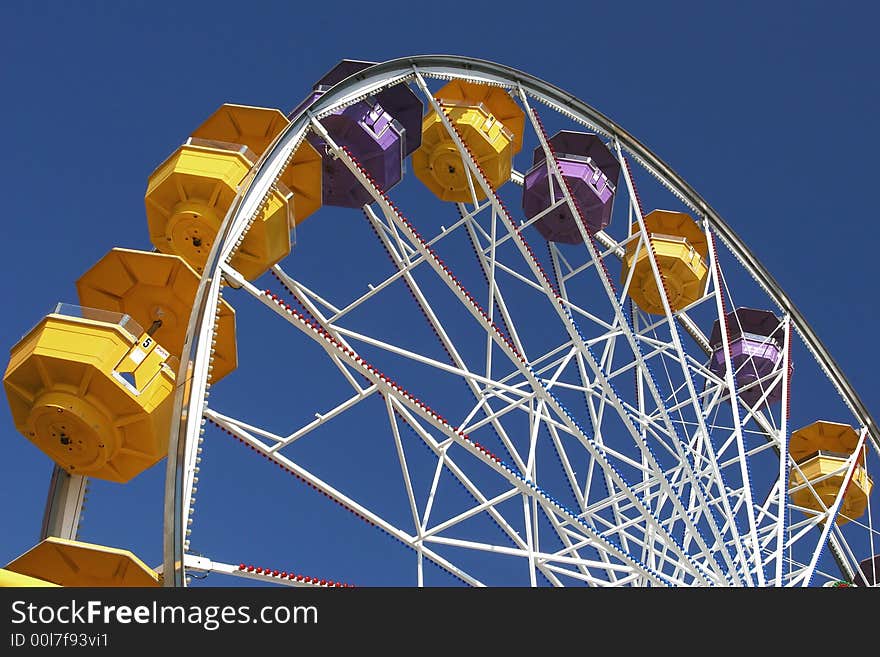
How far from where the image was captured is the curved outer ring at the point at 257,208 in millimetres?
7105

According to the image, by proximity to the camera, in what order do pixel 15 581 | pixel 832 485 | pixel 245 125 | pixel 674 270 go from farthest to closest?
pixel 832 485 < pixel 674 270 < pixel 245 125 < pixel 15 581

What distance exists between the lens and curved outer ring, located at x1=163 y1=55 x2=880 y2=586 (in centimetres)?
Result: 711

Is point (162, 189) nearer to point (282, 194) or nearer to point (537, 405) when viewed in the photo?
point (282, 194)

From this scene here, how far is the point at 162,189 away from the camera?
10.4 meters

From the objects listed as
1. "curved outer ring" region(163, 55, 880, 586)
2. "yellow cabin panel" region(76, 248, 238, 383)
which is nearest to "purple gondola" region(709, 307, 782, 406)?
"curved outer ring" region(163, 55, 880, 586)

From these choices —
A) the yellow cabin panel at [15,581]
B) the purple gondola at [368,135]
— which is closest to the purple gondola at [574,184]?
the purple gondola at [368,135]

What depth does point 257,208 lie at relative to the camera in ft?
30.5

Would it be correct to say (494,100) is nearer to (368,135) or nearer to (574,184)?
(574,184)

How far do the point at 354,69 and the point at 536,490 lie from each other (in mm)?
5498

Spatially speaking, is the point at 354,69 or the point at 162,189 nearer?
the point at 162,189

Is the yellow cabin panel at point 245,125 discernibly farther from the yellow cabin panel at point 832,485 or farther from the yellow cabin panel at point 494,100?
the yellow cabin panel at point 832,485

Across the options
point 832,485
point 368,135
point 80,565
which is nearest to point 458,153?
point 368,135

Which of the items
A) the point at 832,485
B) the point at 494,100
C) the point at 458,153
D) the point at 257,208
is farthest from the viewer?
the point at 832,485
